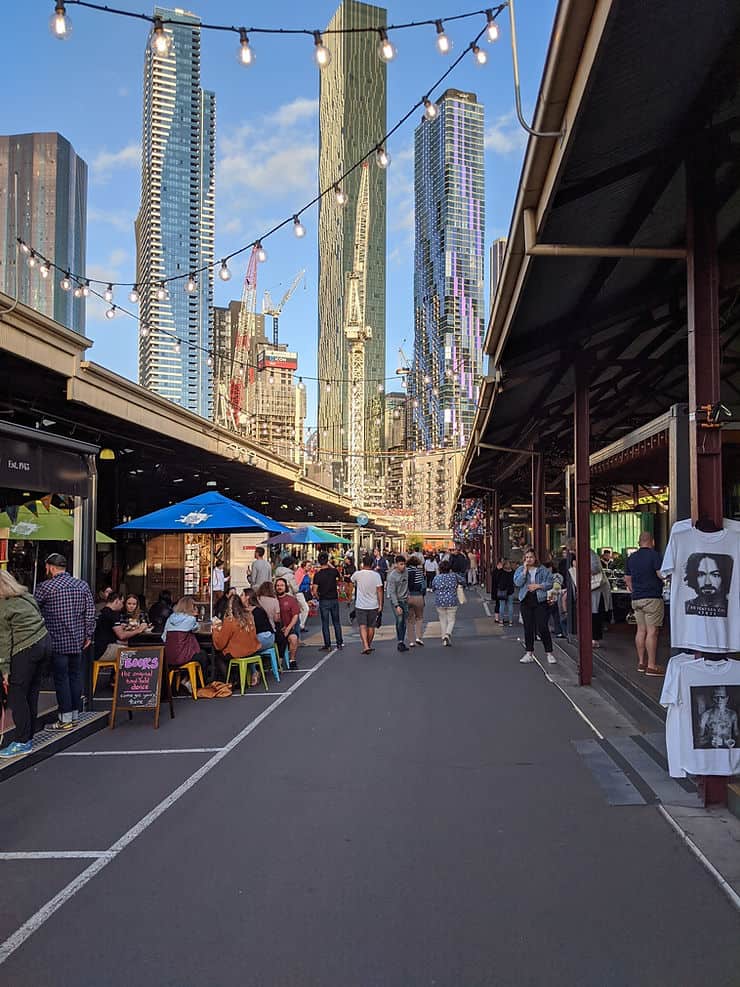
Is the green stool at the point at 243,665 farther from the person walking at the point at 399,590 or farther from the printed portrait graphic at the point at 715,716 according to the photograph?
the printed portrait graphic at the point at 715,716

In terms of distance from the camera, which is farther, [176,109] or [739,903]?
[176,109]

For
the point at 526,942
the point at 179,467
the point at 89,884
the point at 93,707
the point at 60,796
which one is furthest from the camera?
the point at 179,467

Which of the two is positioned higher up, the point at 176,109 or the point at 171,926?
the point at 176,109

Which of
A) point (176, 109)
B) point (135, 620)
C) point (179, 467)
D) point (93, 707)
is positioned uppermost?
point (176, 109)

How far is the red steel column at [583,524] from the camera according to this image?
10867 mm

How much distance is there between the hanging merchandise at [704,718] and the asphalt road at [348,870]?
1.61 feet

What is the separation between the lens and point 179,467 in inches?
1005

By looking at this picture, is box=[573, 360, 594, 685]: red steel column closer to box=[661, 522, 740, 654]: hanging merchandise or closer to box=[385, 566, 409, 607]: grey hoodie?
box=[661, 522, 740, 654]: hanging merchandise

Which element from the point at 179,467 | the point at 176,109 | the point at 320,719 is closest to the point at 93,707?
the point at 320,719

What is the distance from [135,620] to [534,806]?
7465 mm

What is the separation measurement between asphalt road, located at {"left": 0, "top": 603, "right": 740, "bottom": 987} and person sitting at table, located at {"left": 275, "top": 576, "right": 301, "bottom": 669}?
4860 mm

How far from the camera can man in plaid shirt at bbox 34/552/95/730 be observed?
27.6 ft

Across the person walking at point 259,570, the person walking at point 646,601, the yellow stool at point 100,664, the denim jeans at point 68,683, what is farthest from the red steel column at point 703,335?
the person walking at point 259,570

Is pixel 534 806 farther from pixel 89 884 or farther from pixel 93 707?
pixel 93 707
